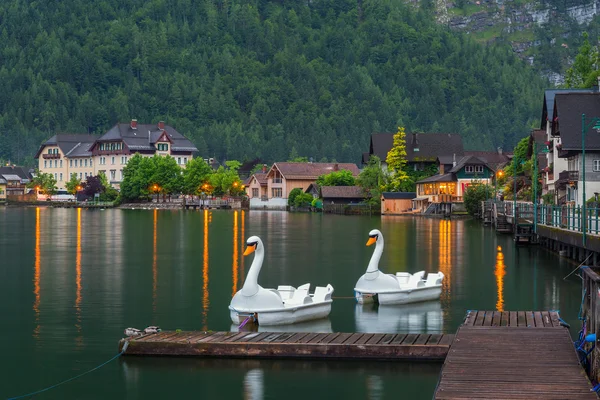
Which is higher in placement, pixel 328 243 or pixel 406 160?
pixel 406 160

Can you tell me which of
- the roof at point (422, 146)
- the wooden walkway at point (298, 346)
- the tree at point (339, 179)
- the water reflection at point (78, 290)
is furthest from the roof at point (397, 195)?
the wooden walkway at point (298, 346)

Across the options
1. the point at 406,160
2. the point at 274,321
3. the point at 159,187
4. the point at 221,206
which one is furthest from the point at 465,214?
the point at 274,321

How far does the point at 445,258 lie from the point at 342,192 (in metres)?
98.8

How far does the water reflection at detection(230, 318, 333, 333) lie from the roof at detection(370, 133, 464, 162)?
123 m

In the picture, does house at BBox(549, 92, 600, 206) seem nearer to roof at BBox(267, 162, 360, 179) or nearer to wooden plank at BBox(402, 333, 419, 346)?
wooden plank at BBox(402, 333, 419, 346)

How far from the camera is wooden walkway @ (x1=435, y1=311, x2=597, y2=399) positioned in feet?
55.4

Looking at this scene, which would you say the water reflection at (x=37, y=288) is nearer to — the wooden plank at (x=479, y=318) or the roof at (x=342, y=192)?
the wooden plank at (x=479, y=318)

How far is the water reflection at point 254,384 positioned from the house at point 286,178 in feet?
493

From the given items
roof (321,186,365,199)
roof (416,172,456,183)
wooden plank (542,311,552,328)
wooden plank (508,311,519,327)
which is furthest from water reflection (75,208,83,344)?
roof (321,186,365,199)

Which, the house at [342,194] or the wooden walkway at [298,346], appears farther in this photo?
the house at [342,194]

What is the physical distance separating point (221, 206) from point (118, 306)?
149 meters

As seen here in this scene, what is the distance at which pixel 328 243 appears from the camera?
2704 inches

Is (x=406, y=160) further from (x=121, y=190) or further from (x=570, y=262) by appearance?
(x=570, y=262)

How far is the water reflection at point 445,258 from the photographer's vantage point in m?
38.7
